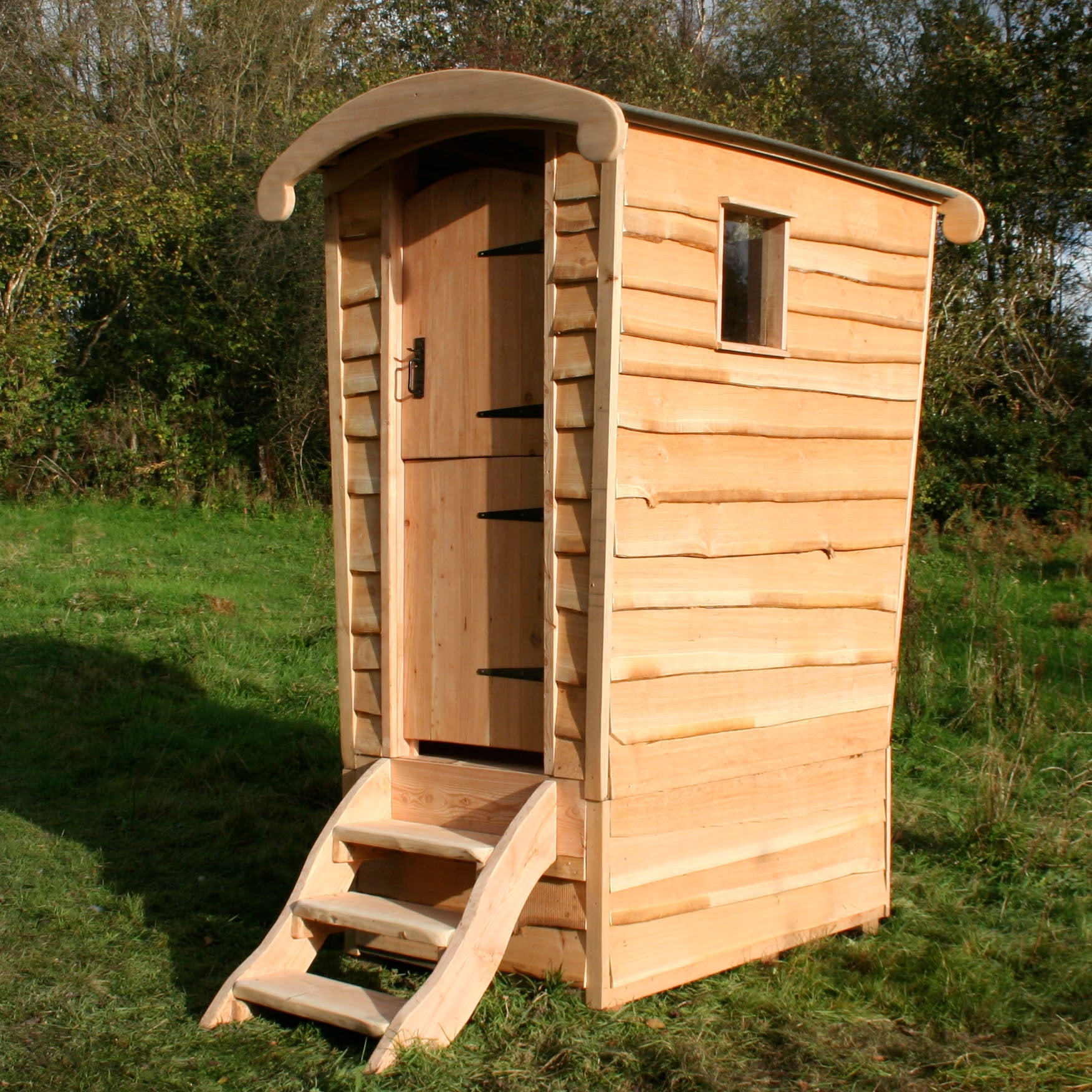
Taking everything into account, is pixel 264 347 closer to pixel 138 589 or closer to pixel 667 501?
pixel 138 589

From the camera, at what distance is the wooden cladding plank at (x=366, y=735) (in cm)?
469

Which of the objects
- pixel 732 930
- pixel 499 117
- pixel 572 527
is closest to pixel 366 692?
pixel 572 527

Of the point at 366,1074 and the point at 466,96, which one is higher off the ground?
the point at 466,96

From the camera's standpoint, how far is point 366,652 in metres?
4.70

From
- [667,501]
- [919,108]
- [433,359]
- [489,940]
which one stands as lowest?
[489,940]

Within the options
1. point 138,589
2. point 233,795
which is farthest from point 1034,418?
point 233,795

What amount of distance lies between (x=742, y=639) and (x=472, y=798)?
1.19m

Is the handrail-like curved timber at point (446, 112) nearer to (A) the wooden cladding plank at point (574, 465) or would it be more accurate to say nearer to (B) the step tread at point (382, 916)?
(A) the wooden cladding plank at point (574, 465)

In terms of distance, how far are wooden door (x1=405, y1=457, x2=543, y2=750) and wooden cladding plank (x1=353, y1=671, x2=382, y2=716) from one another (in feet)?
0.42

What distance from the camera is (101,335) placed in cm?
1806

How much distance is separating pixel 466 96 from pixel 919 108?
14512 mm

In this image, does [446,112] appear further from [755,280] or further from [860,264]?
[860,264]

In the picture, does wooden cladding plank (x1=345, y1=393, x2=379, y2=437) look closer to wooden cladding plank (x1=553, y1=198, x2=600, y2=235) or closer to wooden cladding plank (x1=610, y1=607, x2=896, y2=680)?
wooden cladding plank (x1=553, y1=198, x2=600, y2=235)

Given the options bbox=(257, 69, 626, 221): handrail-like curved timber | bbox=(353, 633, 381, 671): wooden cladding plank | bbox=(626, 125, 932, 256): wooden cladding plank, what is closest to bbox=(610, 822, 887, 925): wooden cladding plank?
bbox=(353, 633, 381, 671): wooden cladding plank
